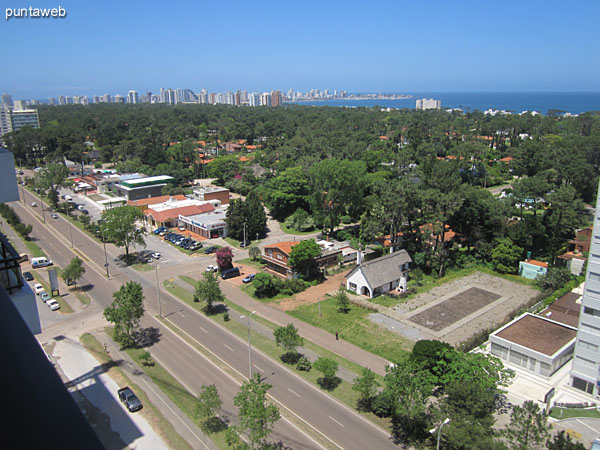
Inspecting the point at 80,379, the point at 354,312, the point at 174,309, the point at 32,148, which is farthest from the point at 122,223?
the point at 32,148

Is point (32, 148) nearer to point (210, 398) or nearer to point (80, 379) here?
point (80, 379)

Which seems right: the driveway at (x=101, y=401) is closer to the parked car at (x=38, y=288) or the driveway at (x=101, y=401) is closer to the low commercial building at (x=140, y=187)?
the parked car at (x=38, y=288)

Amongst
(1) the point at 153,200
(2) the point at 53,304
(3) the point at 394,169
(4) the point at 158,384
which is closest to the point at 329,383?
(4) the point at 158,384

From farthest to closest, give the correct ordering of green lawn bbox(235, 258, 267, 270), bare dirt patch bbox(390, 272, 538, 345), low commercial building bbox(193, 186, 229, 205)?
low commercial building bbox(193, 186, 229, 205) → green lawn bbox(235, 258, 267, 270) → bare dirt patch bbox(390, 272, 538, 345)

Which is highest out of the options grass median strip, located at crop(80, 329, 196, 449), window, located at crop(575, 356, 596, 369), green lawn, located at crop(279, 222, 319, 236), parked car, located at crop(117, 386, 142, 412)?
window, located at crop(575, 356, 596, 369)

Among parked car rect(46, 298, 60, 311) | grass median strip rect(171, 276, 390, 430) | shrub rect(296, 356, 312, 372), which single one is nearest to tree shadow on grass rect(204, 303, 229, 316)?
grass median strip rect(171, 276, 390, 430)

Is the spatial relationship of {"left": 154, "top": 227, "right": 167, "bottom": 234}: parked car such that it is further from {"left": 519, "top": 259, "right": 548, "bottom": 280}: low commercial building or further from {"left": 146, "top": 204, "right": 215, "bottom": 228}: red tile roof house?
{"left": 519, "top": 259, "right": 548, "bottom": 280}: low commercial building

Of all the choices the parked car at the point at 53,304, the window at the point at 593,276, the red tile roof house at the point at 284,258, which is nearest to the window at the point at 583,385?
the window at the point at 593,276

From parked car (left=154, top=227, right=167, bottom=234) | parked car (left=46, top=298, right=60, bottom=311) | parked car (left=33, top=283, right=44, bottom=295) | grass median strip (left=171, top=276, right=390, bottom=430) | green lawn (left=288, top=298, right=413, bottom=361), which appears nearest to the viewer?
grass median strip (left=171, top=276, right=390, bottom=430)
